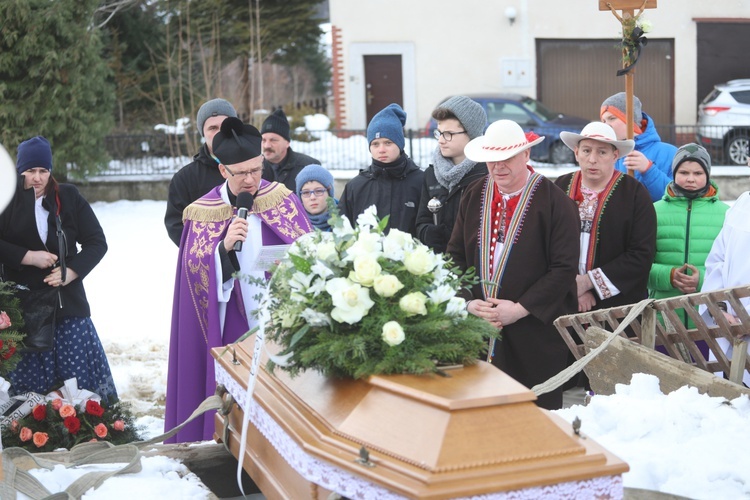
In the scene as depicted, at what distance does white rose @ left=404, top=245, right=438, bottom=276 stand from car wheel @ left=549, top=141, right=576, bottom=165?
14749 millimetres

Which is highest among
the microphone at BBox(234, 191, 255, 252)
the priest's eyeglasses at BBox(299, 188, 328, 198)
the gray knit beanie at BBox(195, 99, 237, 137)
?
the gray knit beanie at BBox(195, 99, 237, 137)

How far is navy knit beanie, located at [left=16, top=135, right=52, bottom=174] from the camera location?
5.32 meters

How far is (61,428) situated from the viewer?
4.73 meters

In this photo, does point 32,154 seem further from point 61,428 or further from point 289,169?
point 289,169

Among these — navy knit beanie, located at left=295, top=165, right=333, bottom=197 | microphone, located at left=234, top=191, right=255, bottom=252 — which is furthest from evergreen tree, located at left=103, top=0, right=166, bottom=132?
microphone, located at left=234, top=191, right=255, bottom=252

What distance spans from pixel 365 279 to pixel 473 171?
253 cm

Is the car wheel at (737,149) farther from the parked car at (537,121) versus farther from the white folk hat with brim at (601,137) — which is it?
the white folk hat with brim at (601,137)

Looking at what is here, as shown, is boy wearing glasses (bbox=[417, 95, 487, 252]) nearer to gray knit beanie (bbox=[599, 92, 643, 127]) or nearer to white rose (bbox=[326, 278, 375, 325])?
gray knit beanie (bbox=[599, 92, 643, 127])

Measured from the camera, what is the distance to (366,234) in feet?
9.32

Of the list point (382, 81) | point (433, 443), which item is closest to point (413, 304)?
point (433, 443)

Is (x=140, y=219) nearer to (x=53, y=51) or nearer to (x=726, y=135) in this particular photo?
(x=53, y=51)

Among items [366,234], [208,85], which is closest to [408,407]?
[366,234]

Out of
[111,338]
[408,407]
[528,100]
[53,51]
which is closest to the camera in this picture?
[408,407]

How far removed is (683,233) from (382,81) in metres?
17.4
